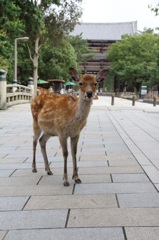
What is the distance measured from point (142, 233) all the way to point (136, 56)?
1925 inches

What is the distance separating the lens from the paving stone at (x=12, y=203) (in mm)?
3684

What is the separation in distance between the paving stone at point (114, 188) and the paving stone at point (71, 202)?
21 cm

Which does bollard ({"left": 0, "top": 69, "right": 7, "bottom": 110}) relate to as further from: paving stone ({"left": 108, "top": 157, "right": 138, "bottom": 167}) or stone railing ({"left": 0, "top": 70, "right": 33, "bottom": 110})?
paving stone ({"left": 108, "top": 157, "right": 138, "bottom": 167})

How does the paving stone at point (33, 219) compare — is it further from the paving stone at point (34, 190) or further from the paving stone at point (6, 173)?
the paving stone at point (6, 173)

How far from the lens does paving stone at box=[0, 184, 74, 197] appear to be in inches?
165

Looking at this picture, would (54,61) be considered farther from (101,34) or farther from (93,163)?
(93,163)

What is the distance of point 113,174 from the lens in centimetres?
516

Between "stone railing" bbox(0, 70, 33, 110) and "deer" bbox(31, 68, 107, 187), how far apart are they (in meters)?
14.7

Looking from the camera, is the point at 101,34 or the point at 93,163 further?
the point at 101,34

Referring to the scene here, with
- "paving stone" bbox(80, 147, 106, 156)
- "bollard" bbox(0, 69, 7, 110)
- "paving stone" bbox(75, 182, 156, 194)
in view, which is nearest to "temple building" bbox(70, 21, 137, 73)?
"bollard" bbox(0, 69, 7, 110)

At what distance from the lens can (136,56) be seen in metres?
50.2

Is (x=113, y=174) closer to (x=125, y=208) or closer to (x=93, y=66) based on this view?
(x=125, y=208)

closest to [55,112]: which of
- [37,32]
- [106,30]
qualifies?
[37,32]

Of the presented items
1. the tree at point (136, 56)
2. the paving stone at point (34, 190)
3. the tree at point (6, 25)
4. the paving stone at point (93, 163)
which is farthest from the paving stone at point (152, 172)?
the tree at point (136, 56)
